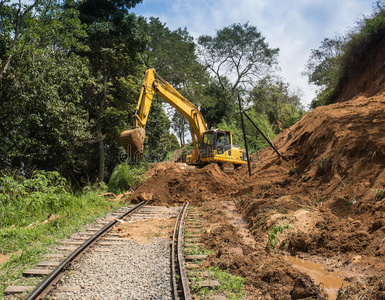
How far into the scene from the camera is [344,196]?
812cm

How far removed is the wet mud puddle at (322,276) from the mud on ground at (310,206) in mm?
144

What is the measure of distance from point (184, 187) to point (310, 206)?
6657 millimetres

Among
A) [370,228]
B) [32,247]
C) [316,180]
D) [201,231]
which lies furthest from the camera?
[316,180]

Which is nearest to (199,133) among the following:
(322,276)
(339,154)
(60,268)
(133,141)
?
(133,141)

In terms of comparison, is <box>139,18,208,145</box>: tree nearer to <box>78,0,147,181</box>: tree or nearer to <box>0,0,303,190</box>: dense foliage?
<box>0,0,303,190</box>: dense foliage

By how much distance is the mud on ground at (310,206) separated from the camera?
4941 mm

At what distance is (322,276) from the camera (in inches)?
201

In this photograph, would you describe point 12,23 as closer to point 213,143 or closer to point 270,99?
point 213,143

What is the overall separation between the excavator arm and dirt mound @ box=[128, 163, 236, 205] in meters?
1.69

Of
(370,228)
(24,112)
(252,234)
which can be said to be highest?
(24,112)

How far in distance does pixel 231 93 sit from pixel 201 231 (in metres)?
36.7

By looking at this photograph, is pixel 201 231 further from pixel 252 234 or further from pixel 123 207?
pixel 123 207

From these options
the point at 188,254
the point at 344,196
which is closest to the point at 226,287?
the point at 188,254

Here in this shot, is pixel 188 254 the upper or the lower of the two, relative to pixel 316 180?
lower
